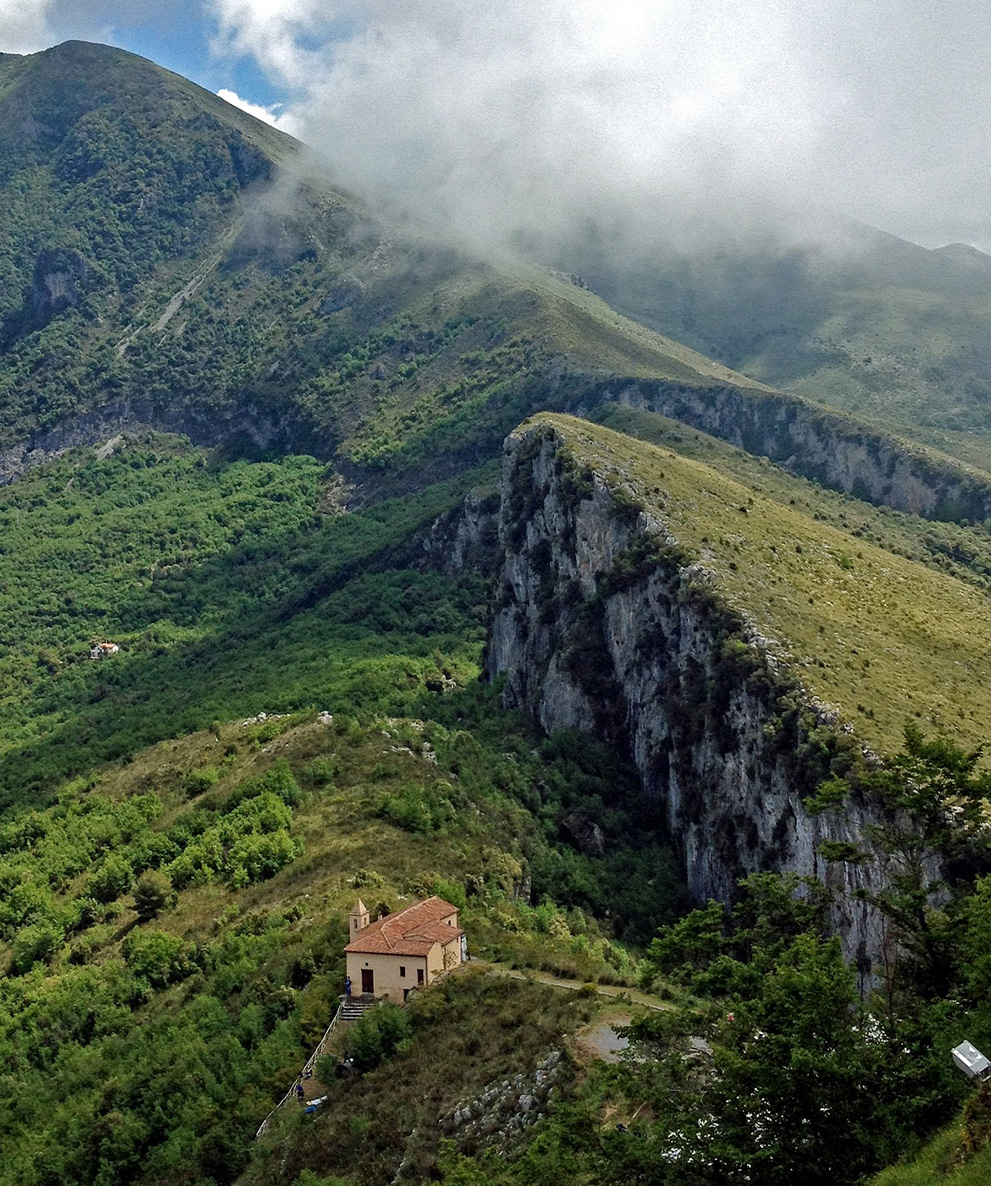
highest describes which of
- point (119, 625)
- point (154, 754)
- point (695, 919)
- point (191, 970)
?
point (695, 919)

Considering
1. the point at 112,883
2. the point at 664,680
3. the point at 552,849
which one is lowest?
the point at 112,883

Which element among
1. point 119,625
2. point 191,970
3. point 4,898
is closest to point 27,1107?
point 191,970

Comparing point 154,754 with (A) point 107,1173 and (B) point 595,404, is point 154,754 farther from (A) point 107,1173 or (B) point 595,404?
(B) point 595,404

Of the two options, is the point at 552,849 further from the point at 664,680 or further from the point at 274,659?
the point at 274,659

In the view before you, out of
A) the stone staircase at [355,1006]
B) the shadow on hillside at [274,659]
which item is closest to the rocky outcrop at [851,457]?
the shadow on hillside at [274,659]

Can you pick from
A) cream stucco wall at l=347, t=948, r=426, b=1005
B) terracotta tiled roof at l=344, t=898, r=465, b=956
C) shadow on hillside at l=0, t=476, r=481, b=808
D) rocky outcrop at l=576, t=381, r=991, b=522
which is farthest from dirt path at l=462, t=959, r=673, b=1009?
rocky outcrop at l=576, t=381, r=991, b=522

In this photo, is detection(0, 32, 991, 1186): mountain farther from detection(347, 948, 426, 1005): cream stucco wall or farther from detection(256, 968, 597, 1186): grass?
detection(347, 948, 426, 1005): cream stucco wall

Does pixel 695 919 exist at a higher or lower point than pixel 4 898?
higher

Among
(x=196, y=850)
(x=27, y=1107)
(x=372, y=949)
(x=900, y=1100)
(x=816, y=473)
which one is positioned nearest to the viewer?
(x=900, y=1100)

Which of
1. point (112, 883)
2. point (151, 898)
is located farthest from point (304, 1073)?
point (112, 883)
